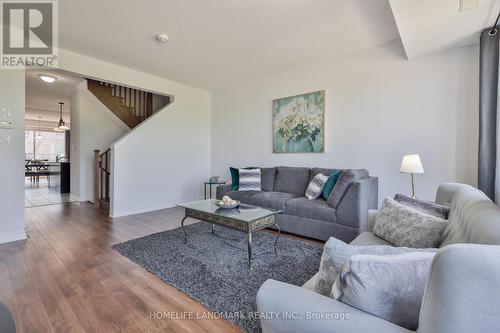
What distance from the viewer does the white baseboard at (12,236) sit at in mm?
2871

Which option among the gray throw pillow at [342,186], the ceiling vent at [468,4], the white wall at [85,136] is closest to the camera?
the ceiling vent at [468,4]

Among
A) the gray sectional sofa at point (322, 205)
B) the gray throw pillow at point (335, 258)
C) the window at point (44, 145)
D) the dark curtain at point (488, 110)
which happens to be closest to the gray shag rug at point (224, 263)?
the gray sectional sofa at point (322, 205)

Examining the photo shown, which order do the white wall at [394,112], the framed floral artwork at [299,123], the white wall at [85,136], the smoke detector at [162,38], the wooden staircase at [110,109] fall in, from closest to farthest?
the white wall at [394,112], the smoke detector at [162,38], the framed floral artwork at [299,123], the wooden staircase at [110,109], the white wall at [85,136]

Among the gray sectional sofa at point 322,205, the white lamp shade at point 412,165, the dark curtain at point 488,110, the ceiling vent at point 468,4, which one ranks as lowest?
the gray sectional sofa at point 322,205

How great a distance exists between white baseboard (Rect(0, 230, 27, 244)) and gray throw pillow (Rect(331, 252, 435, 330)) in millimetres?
3841

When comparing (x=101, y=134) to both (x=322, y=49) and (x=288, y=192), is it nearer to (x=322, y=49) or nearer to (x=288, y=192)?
(x=288, y=192)

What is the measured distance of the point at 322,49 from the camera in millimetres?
3400

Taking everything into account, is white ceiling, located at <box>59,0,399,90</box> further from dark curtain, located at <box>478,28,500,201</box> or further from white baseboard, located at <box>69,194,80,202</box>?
white baseboard, located at <box>69,194,80,202</box>

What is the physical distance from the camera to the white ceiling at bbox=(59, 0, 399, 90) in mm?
2432

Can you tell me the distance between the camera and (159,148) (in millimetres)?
4684

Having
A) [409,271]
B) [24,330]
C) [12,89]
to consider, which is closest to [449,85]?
[409,271]

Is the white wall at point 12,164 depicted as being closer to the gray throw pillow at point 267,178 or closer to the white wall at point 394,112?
the gray throw pillow at point 267,178

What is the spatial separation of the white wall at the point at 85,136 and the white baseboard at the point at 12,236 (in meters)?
2.51

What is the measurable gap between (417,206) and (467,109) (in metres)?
1.72
